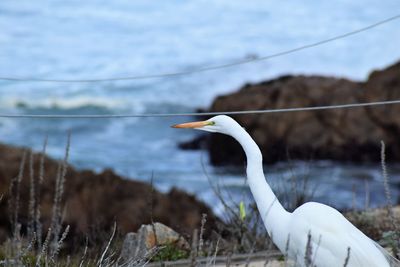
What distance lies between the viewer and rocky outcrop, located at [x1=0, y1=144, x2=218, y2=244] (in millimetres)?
9625

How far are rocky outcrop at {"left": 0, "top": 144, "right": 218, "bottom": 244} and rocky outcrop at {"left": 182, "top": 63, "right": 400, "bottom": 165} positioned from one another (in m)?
3.77

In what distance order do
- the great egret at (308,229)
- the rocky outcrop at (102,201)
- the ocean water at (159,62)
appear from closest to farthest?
the great egret at (308,229) → the rocky outcrop at (102,201) → the ocean water at (159,62)

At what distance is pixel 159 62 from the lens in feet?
70.5

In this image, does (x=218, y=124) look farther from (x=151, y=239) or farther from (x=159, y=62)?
(x=159, y=62)

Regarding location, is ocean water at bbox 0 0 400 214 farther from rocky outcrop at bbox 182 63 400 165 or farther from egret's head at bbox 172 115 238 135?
egret's head at bbox 172 115 238 135

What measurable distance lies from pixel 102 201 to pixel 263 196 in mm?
6365

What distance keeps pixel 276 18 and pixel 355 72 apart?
197 inches

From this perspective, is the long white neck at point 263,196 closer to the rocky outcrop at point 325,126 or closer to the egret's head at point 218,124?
the egret's head at point 218,124

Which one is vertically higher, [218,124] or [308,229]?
[218,124]

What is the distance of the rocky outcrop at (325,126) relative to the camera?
48.3 feet

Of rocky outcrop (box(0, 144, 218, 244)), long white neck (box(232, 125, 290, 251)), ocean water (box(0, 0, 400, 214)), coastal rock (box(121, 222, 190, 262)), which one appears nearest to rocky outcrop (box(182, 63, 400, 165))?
ocean water (box(0, 0, 400, 214))

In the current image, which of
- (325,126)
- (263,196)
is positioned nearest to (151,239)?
(263,196)

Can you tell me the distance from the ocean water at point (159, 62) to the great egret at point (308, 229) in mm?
7704

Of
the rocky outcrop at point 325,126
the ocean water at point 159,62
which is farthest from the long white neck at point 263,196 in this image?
the rocky outcrop at point 325,126
